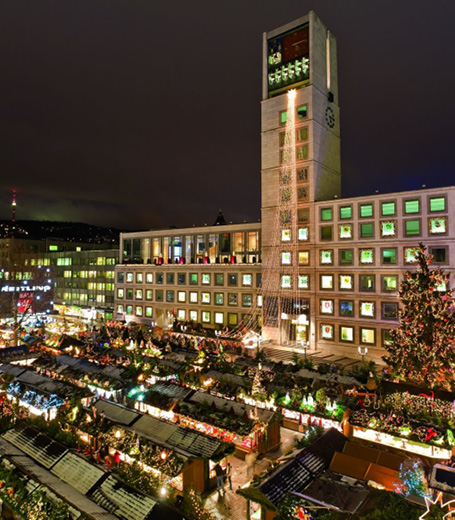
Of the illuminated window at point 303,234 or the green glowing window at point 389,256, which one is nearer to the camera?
the green glowing window at point 389,256

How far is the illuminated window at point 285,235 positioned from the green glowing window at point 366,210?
27.6ft

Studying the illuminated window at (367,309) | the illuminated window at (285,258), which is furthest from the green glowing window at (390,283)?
the illuminated window at (285,258)

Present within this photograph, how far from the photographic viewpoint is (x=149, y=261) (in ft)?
209

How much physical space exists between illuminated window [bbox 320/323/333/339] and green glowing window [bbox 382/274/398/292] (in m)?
7.11

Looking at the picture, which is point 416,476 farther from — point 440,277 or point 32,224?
point 32,224

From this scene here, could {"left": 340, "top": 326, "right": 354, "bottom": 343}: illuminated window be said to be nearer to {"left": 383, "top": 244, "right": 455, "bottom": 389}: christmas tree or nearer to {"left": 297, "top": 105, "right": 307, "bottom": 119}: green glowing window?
{"left": 383, "top": 244, "right": 455, "bottom": 389}: christmas tree

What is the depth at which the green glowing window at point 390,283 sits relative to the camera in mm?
37531

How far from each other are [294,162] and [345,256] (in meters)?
12.6

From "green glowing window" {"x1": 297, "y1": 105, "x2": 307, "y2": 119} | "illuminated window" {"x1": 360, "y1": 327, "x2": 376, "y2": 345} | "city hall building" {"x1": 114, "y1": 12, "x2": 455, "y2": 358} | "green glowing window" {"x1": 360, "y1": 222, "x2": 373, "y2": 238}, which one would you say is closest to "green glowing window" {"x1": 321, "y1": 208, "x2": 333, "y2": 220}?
"city hall building" {"x1": 114, "y1": 12, "x2": 455, "y2": 358}

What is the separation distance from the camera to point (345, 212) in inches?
1612

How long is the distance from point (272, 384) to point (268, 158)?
31.2 m

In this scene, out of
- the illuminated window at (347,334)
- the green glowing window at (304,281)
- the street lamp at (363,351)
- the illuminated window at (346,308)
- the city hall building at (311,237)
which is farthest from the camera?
the green glowing window at (304,281)

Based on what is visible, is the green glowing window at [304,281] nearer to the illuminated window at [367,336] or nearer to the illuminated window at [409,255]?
the illuminated window at [367,336]

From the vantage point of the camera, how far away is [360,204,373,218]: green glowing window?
129 ft
